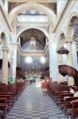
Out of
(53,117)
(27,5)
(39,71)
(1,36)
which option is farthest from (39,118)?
(39,71)

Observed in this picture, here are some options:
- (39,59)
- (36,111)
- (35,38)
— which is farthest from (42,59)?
(36,111)

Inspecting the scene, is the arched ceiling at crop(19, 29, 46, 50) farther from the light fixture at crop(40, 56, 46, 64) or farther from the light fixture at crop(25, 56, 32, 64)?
the light fixture at crop(25, 56, 32, 64)

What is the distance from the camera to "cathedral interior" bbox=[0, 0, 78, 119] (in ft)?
23.6

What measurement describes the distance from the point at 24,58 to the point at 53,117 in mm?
33200

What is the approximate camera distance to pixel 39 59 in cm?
3938

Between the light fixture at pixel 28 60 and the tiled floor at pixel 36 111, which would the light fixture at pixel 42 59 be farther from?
the tiled floor at pixel 36 111

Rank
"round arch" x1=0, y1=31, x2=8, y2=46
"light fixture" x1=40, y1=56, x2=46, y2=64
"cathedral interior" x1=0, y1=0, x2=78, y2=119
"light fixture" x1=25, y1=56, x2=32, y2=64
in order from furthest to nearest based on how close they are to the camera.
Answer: "light fixture" x1=25, y1=56, x2=32, y2=64 < "light fixture" x1=40, y1=56, x2=46, y2=64 < "round arch" x1=0, y1=31, x2=8, y2=46 < "cathedral interior" x1=0, y1=0, x2=78, y2=119

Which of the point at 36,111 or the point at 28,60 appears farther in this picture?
the point at 28,60

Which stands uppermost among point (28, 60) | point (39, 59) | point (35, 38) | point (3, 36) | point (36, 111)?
point (35, 38)

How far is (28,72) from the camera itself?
→ 39.2 m

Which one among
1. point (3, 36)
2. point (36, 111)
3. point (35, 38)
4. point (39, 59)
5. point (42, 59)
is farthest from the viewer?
point (35, 38)

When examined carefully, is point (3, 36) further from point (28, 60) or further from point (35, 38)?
point (35, 38)

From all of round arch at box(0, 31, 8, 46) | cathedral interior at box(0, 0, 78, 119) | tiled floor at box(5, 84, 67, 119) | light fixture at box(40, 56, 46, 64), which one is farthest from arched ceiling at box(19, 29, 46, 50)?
tiled floor at box(5, 84, 67, 119)

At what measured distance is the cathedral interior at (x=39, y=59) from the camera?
7.21m
